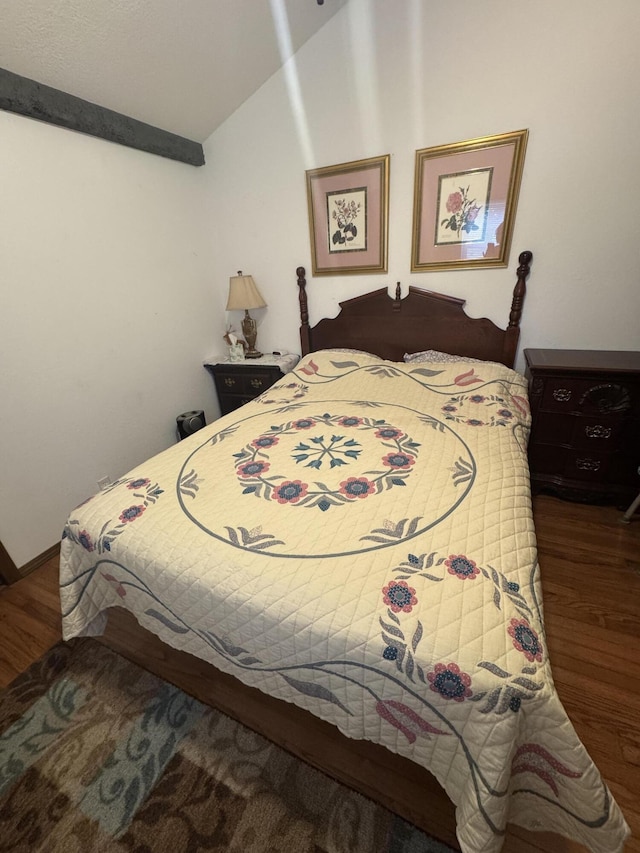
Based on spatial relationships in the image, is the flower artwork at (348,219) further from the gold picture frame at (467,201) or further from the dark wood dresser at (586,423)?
the dark wood dresser at (586,423)

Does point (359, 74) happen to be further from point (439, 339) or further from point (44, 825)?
point (44, 825)

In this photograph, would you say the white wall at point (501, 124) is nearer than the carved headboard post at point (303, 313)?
Yes

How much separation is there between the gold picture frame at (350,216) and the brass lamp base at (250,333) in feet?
2.30

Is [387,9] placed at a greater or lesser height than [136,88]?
greater

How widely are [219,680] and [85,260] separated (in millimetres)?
2233

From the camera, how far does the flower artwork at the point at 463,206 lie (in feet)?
6.70

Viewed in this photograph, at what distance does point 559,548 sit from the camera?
182 cm

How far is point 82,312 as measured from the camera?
2.05 metres

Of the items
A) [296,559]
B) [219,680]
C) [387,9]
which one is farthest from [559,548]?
[387,9]

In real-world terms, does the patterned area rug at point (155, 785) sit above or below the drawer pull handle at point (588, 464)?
below

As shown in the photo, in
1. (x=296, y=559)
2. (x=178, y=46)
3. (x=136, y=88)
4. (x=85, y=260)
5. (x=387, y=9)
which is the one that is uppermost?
(x=387, y=9)

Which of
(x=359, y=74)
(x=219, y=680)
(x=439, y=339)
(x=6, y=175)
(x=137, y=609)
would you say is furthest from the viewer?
(x=439, y=339)

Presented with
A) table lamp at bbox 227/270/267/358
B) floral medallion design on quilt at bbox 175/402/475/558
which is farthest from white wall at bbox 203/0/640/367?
floral medallion design on quilt at bbox 175/402/475/558

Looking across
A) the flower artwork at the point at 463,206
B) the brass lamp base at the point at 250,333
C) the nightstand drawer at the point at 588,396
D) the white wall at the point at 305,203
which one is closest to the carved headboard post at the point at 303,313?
the white wall at the point at 305,203
